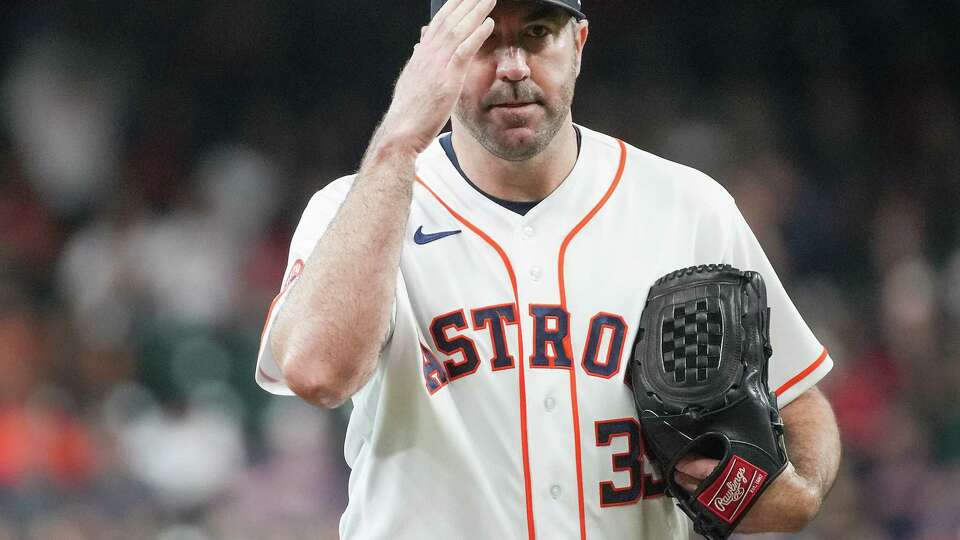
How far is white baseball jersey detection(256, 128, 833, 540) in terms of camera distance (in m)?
2.09

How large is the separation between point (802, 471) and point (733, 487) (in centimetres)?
27

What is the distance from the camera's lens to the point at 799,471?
226 cm

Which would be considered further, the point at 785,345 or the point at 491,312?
the point at 785,345

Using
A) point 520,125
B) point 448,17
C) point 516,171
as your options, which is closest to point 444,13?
point 448,17

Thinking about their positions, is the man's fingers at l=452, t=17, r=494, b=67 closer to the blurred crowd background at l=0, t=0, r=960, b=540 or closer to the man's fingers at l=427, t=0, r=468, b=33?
the man's fingers at l=427, t=0, r=468, b=33

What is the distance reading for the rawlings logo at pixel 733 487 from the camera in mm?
2051

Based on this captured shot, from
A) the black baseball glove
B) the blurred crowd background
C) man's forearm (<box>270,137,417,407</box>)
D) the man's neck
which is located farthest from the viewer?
the blurred crowd background

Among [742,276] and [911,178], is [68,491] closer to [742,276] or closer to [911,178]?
[742,276]

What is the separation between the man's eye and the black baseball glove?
508mm

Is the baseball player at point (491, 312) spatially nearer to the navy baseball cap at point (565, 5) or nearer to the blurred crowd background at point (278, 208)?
the navy baseball cap at point (565, 5)

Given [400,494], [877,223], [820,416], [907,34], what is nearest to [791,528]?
[820,416]

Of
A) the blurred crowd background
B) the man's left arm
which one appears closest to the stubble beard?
the man's left arm

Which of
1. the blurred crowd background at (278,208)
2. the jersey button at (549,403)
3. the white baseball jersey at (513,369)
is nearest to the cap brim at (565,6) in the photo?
the white baseball jersey at (513,369)

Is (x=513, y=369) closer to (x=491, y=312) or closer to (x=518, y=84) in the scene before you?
(x=491, y=312)
